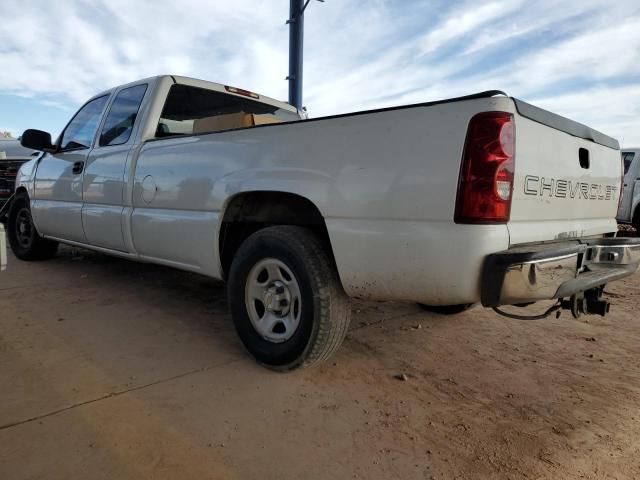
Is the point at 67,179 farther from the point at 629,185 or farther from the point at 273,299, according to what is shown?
the point at 629,185

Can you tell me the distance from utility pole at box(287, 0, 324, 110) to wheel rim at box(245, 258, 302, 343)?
22.6 ft

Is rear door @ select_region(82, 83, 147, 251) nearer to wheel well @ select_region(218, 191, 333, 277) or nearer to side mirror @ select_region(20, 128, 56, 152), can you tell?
side mirror @ select_region(20, 128, 56, 152)

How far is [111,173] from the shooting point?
154 inches

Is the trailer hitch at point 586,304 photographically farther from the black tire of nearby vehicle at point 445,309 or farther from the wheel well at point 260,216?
the wheel well at point 260,216

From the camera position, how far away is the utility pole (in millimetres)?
8797

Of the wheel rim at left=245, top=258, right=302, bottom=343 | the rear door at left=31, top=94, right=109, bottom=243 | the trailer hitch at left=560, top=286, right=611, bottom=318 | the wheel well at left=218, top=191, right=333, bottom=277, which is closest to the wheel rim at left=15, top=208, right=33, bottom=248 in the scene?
the rear door at left=31, top=94, right=109, bottom=243

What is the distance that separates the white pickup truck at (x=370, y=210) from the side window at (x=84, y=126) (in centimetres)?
87

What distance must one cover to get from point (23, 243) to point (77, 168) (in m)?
2.12

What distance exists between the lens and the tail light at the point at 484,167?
198 centimetres

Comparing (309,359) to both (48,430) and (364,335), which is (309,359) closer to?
(364,335)

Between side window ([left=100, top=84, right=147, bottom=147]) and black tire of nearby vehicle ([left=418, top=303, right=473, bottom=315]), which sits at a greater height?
side window ([left=100, top=84, right=147, bottom=147])

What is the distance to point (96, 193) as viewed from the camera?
4.11m

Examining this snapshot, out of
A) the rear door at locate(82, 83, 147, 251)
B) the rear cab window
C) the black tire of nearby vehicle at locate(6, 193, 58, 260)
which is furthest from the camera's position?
the black tire of nearby vehicle at locate(6, 193, 58, 260)

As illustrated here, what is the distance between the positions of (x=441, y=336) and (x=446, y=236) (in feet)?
5.43
